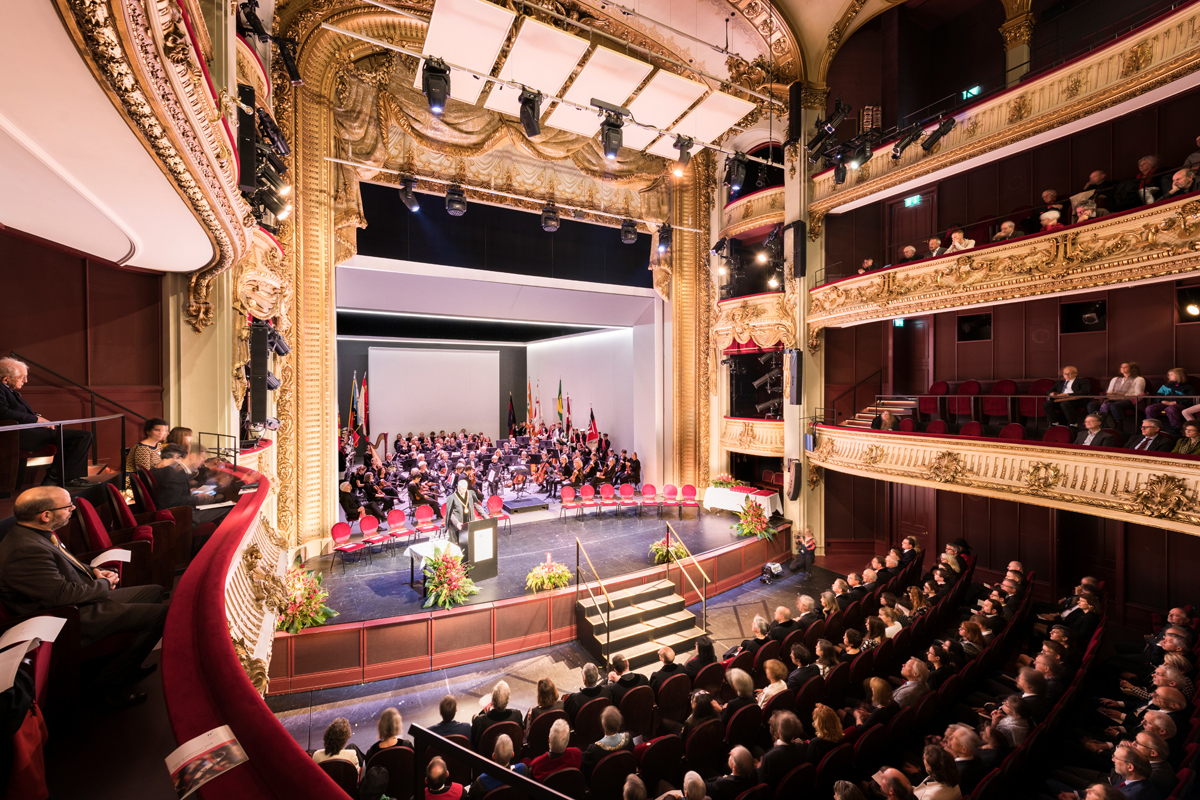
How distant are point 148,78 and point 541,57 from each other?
7551mm

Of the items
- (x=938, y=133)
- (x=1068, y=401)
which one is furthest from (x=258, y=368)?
(x=1068, y=401)

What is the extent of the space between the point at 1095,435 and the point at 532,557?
9.18 meters

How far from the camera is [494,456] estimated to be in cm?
1588

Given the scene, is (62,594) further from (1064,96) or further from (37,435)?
(1064,96)

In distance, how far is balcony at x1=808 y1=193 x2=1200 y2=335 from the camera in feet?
21.2

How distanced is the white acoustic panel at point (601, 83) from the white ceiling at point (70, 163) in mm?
6803

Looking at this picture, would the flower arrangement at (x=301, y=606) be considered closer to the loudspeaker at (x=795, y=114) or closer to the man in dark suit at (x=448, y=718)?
the man in dark suit at (x=448, y=718)

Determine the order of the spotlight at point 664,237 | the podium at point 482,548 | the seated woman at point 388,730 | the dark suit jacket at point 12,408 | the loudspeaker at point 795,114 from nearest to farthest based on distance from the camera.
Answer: the dark suit jacket at point 12,408, the seated woman at point 388,730, the podium at point 482,548, the loudspeaker at point 795,114, the spotlight at point 664,237

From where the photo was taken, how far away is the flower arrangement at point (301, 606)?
21.9 ft

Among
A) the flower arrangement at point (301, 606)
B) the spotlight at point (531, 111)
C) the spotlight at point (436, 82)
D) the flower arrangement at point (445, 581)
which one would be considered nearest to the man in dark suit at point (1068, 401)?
the spotlight at point (531, 111)

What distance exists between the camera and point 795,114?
11.5 m

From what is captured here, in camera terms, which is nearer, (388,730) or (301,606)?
(388,730)

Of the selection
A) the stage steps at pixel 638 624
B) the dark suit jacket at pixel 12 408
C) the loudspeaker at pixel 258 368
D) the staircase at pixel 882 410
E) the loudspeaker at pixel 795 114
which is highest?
the loudspeaker at pixel 795 114

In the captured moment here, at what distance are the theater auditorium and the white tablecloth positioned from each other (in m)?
0.13
